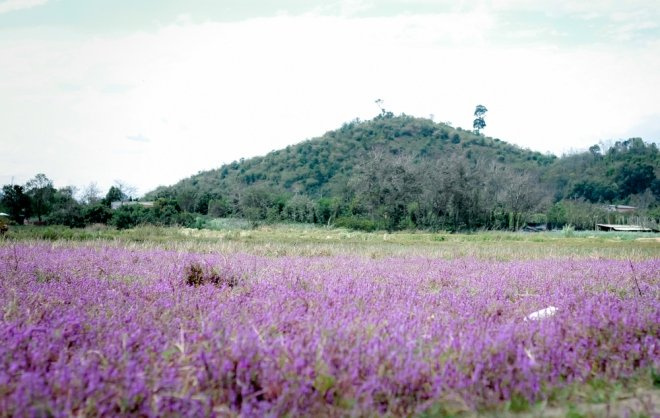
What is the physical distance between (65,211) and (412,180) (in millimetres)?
34787

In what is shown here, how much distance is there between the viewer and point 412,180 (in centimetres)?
5938

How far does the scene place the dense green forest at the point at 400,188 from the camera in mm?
51931

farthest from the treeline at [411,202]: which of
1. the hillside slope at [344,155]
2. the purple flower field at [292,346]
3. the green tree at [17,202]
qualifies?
the purple flower field at [292,346]

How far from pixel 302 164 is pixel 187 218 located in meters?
52.5

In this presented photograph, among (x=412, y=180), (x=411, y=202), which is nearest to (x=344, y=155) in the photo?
(x=411, y=202)

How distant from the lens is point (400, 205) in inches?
2323

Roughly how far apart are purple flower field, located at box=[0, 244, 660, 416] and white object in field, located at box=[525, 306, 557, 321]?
9 centimetres

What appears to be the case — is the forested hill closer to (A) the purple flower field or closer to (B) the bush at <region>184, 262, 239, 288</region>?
(B) the bush at <region>184, 262, 239, 288</region>

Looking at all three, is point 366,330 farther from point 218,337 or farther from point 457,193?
point 457,193

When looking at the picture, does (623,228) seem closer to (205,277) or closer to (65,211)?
(65,211)

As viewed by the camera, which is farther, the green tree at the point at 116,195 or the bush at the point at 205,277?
the green tree at the point at 116,195

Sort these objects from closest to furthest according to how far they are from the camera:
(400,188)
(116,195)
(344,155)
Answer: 1. (400,188)
2. (116,195)
3. (344,155)

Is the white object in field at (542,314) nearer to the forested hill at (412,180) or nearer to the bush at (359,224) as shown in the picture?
the bush at (359,224)

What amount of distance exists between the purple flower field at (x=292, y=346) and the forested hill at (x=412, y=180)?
48.9 m
